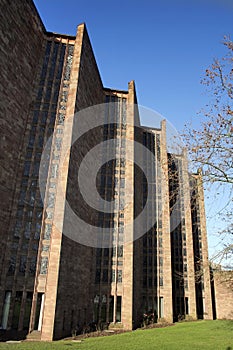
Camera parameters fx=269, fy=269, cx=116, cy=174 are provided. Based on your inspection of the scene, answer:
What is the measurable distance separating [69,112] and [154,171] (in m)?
19.2

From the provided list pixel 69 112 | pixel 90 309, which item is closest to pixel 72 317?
pixel 90 309

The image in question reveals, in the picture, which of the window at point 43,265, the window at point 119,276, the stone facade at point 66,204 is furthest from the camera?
the window at point 119,276

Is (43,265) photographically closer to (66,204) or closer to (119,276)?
(66,204)

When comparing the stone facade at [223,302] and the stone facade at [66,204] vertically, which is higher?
the stone facade at [66,204]

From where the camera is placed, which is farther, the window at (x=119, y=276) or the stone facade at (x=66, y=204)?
the window at (x=119, y=276)

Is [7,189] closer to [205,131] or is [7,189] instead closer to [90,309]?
[90,309]

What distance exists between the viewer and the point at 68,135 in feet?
70.6

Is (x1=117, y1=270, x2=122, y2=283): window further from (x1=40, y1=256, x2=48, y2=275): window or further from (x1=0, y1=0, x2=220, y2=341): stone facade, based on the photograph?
(x1=40, y1=256, x2=48, y2=275): window

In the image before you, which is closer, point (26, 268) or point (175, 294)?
point (26, 268)

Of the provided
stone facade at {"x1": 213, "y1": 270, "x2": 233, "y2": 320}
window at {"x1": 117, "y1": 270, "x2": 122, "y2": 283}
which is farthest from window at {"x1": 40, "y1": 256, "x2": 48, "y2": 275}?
stone facade at {"x1": 213, "y1": 270, "x2": 233, "y2": 320}

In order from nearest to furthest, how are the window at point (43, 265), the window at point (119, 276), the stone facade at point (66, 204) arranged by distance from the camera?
1. the stone facade at point (66, 204)
2. the window at point (43, 265)
3. the window at point (119, 276)

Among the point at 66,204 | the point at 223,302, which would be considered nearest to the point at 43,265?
the point at 66,204

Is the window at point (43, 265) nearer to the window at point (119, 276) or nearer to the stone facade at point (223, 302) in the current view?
the window at point (119, 276)

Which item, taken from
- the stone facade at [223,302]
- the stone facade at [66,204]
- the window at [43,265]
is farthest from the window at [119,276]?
the stone facade at [223,302]
